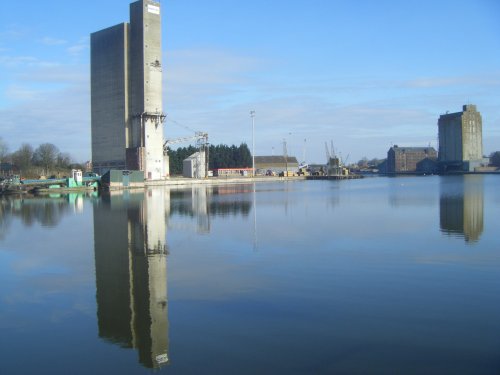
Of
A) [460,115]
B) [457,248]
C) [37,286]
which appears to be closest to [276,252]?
[457,248]

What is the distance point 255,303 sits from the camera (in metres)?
8.25

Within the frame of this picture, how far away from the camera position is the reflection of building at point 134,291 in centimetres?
683

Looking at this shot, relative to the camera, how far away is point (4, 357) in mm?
6297

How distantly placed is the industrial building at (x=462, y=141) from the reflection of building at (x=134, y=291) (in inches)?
4918

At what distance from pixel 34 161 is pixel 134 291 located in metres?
71.8

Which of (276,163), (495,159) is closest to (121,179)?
(276,163)

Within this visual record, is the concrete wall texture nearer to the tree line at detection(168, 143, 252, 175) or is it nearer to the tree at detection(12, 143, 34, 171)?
the tree at detection(12, 143, 34, 171)

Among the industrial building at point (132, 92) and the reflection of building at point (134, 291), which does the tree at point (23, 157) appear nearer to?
the industrial building at point (132, 92)

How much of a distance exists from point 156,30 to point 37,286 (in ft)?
191

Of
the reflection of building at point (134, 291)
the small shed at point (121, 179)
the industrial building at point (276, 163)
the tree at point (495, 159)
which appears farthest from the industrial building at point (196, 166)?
the tree at point (495, 159)

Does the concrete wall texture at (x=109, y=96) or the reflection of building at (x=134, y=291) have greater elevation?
the concrete wall texture at (x=109, y=96)

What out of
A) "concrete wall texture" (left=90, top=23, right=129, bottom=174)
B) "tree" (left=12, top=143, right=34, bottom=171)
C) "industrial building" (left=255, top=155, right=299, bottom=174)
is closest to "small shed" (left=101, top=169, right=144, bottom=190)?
"concrete wall texture" (left=90, top=23, right=129, bottom=174)

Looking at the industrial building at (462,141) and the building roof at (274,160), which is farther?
the building roof at (274,160)

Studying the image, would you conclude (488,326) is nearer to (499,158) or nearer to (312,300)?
(312,300)
